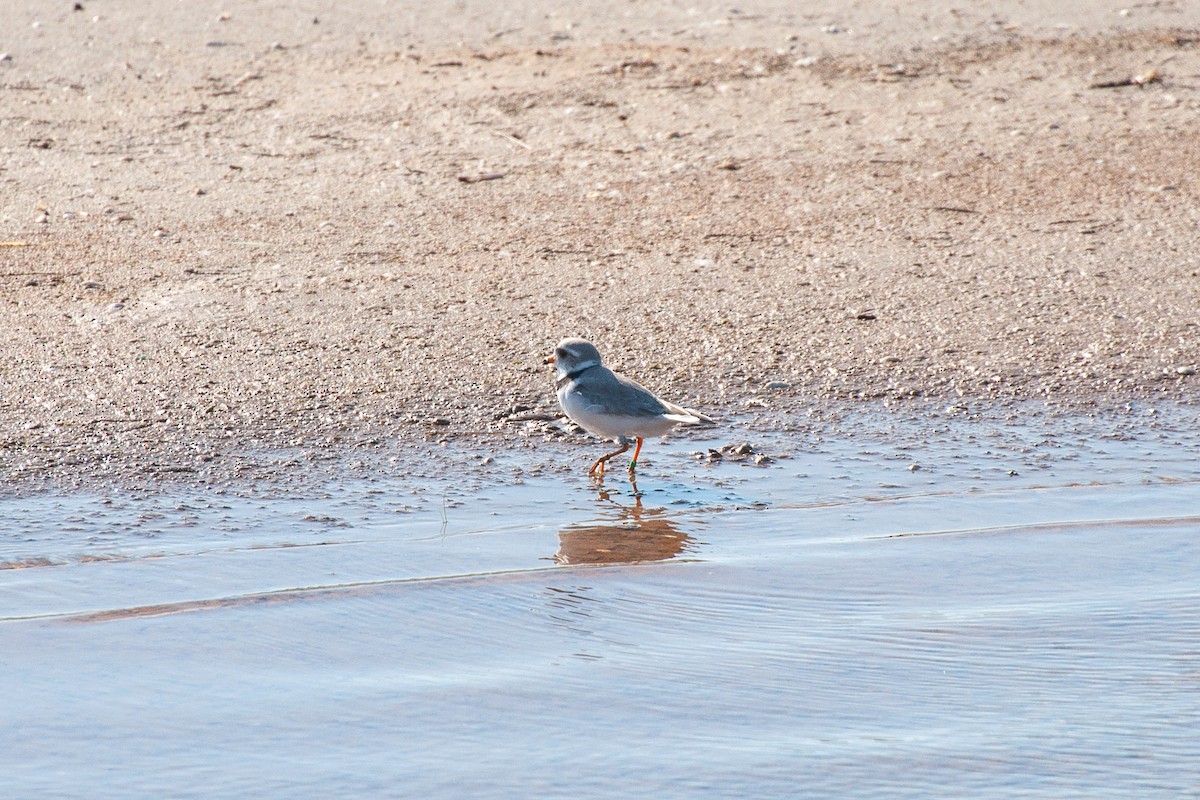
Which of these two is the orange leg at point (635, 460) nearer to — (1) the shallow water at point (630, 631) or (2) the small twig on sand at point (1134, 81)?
(1) the shallow water at point (630, 631)

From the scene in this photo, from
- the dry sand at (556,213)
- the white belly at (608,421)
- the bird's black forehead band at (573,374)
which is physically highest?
the dry sand at (556,213)

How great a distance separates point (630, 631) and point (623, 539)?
677 millimetres

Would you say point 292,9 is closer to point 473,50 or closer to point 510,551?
point 473,50

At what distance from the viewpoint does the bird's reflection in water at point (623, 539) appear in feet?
17.7

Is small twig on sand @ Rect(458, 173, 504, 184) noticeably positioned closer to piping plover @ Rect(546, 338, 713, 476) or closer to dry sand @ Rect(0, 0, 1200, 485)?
dry sand @ Rect(0, 0, 1200, 485)

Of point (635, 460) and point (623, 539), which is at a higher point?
point (635, 460)

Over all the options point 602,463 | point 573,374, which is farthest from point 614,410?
point 573,374

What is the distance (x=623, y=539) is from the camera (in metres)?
5.55

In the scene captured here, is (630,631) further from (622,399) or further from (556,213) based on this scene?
(556,213)

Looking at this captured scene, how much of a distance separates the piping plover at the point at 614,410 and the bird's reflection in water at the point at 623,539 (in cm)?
34

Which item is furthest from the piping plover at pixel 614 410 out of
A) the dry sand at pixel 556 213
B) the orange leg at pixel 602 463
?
the dry sand at pixel 556 213

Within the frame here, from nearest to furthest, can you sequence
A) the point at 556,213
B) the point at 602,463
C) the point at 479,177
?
the point at 602,463
the point at 556,213
the point at 479,177

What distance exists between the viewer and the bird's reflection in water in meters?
5.40

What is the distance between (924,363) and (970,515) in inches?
59.4
